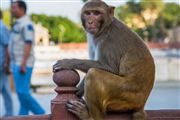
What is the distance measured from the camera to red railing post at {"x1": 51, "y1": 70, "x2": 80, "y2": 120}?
12.0ft

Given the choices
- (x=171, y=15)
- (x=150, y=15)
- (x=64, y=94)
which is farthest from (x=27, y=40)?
(x=171, y=15)

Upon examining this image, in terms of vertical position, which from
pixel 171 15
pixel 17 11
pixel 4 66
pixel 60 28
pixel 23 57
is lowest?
pixel 60 28

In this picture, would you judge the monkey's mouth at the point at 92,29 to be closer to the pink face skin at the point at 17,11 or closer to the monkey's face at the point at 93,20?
the monkey's face at the point at 93,20

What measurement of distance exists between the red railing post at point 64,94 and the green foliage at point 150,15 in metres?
21.6

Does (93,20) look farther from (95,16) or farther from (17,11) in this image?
(17,11)

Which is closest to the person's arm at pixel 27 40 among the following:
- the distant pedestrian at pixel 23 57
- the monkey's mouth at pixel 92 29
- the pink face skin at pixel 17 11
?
the distant pedestrian at pixel 23 57

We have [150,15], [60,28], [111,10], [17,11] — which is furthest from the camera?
[60,28]

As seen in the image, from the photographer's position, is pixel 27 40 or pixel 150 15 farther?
pixel 150 15

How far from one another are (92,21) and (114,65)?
0.31m

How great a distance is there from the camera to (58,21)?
5269 centimetres

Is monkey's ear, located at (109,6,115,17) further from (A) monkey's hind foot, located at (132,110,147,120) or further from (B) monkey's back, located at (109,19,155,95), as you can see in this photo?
(A) monkey's hind foot, located at (132,110,147,120)

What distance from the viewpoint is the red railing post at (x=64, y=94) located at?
3.67 m

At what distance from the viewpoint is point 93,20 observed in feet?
12.0

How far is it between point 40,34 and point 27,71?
2273 cm
